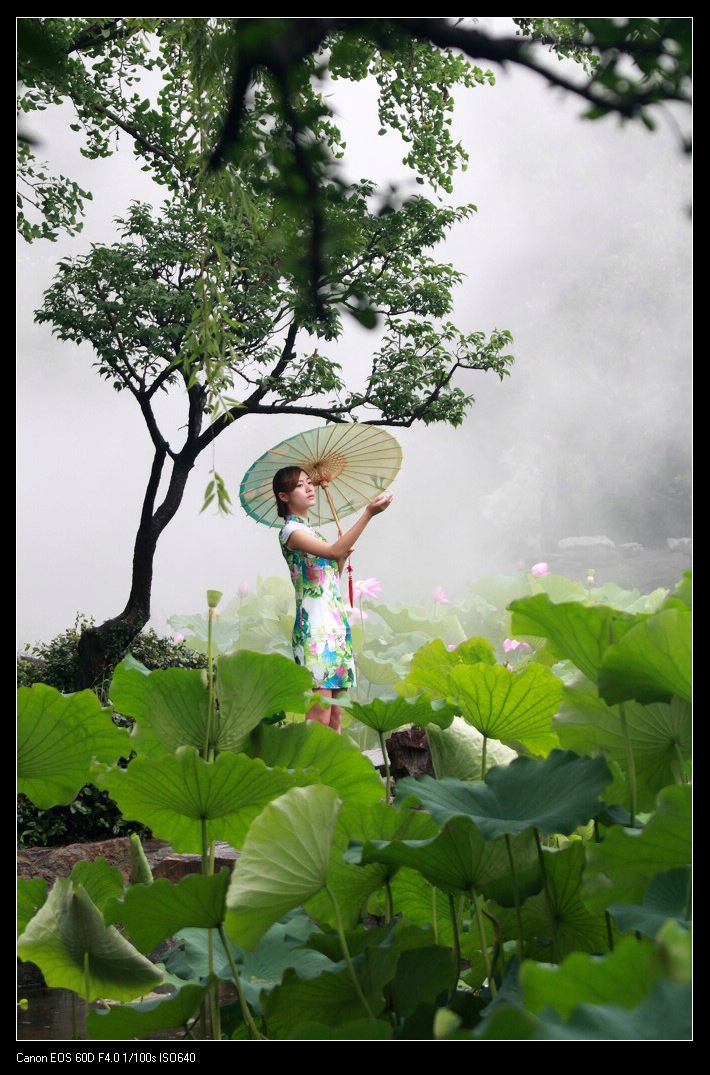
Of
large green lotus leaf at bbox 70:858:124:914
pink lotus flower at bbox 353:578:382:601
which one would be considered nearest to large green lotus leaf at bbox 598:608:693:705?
large green lotus leaf at bbox 70:858:124:914

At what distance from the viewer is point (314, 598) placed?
3.39 metres

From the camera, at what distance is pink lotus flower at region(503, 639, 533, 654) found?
381cm

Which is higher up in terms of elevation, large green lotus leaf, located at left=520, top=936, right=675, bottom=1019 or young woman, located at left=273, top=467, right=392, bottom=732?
young woman, located at left=273, top=467, right=392, bottom=732

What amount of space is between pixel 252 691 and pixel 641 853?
1.42 ft

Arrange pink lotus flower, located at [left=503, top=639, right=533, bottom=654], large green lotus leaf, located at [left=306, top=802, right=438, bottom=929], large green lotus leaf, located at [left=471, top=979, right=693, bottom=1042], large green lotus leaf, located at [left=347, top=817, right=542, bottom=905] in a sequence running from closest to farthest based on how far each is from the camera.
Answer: large green lotus leaf, located at [left=471, top=979, right=693, bottom=1042]
large green lotus leaf, located at [left=347, top=817, right=542, bottom=905]
large green lotus leaf, located at [left=306, top=802, right=438, bottom=929]
pink lotus flower, located at [left=503, top=639, right=533, bottom=654]

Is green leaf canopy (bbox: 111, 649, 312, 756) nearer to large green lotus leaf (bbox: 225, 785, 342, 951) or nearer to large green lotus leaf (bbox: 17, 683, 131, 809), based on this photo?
large green lotus leaf (bbox: 17, 683, 131, 809)

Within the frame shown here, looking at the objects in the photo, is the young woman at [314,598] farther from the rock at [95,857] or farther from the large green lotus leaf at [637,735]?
the large green lotus leaf at [637,735]

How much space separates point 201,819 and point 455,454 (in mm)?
3948

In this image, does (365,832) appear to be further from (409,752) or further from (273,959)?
(409,752)

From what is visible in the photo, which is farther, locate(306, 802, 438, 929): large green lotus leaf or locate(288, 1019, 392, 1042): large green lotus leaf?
locate(306, 802, 438, 929): large green lotus leaf

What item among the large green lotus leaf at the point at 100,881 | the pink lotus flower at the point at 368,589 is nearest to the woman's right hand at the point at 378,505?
the pink lotus flower at the point at 368,589

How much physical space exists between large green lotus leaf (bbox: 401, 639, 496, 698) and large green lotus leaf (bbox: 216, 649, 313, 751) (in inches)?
7.8

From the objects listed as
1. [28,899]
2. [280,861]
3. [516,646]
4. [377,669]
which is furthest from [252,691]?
[516,646]

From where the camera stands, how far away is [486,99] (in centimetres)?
186
